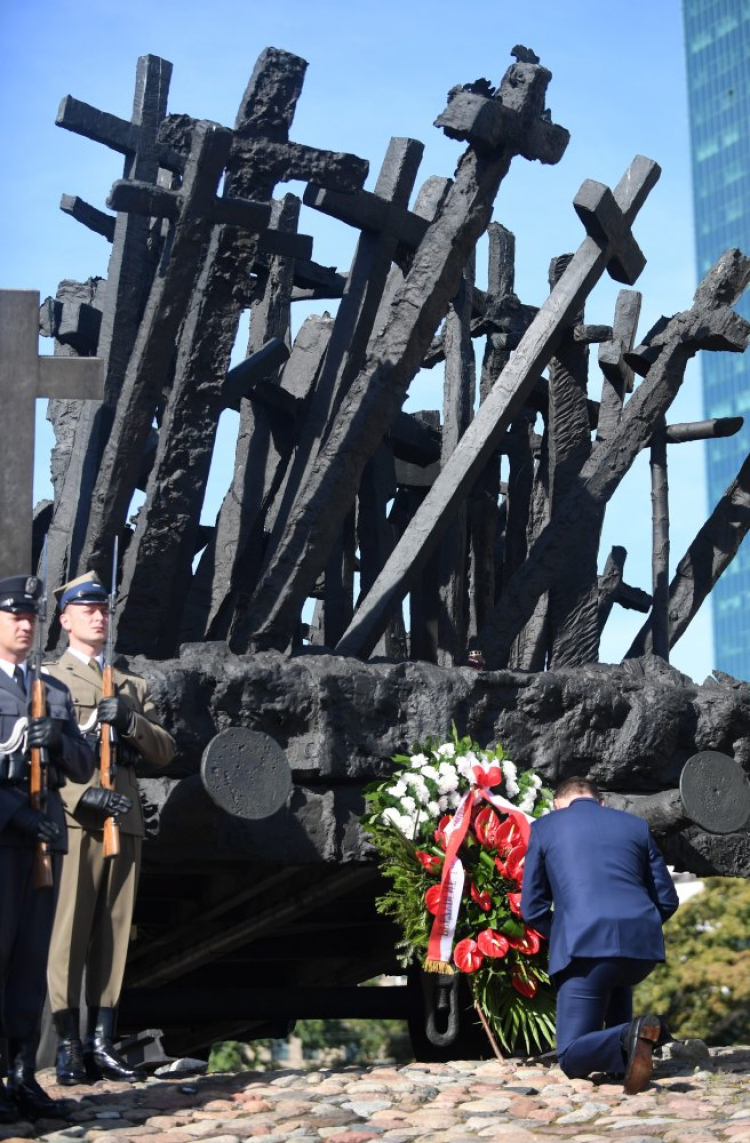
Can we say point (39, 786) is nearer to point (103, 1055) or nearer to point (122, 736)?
point (122, 736)

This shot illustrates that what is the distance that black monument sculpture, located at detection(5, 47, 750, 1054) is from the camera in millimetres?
8133

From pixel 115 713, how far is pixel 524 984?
88.7 inches

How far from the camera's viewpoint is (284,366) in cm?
1209

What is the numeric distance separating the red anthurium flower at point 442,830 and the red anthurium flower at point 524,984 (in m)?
0.63

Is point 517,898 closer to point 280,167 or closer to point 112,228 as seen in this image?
point 280,167

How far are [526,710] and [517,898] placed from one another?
5.28 feet

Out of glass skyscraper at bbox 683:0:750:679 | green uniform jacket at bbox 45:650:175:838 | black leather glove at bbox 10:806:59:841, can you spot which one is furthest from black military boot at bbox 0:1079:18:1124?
glass skyscraper at bbox 683:0:750:679

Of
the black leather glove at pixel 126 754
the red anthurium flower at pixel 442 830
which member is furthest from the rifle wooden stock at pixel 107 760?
the red anthurium flower at pixel 442 830

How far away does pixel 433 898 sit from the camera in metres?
7.22

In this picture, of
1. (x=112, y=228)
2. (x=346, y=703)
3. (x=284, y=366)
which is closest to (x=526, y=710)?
(x=346, y=703)

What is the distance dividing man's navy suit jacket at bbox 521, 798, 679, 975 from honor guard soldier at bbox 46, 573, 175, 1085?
1480 mm

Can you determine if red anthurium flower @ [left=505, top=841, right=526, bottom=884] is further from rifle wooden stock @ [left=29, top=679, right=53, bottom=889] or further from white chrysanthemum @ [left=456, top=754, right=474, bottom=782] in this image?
rifle wooden stock @ [left=29, top=679, right=53, bottom=889]

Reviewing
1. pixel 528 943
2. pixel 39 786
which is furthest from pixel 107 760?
pixel 528 943

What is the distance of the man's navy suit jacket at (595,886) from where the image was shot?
625 centimetres
